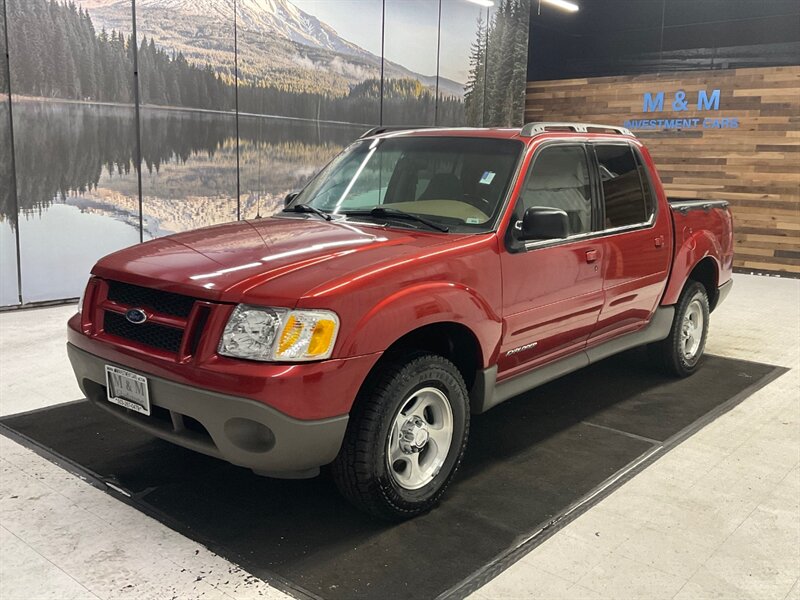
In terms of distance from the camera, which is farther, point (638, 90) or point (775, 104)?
point (638, 90)

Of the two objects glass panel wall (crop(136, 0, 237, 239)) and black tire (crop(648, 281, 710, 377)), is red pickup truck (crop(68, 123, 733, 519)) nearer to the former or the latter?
black tire (crop(648, 281, 710, 377))

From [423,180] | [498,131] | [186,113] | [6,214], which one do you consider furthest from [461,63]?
[423,180]

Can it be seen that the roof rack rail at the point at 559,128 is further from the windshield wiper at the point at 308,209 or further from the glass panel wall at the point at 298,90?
the glass panel wall at the point at 298,90

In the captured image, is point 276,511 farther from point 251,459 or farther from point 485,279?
point 485,279

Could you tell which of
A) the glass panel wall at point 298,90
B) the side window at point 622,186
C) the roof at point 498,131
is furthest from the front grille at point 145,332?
the glass panel wall at point 298,90

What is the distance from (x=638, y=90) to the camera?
12.2m

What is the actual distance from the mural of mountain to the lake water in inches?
26.9

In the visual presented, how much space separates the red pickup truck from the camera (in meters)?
2.71

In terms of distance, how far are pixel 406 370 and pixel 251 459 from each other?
70 centimetres

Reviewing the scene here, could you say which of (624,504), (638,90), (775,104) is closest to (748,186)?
(775,104)

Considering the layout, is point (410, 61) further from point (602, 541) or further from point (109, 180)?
point (602, 541)

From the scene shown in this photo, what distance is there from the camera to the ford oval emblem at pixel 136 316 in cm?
297

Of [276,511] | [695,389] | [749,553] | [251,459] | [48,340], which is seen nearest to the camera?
[251,459]

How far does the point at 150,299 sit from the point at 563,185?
90.3 inches
